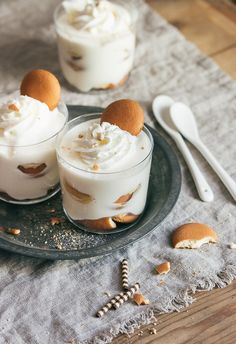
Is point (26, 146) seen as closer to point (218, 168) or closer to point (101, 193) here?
point (101, 193)

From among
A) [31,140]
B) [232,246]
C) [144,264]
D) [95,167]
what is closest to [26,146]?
[31,140]

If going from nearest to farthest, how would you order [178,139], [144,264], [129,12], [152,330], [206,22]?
[152,330], [144,264], [178,139], [129,12], [206,22]

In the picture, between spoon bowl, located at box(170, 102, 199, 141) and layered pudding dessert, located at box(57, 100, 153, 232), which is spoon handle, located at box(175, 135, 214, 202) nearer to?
spoon bowl, located at box(170, 102, 199, 141)

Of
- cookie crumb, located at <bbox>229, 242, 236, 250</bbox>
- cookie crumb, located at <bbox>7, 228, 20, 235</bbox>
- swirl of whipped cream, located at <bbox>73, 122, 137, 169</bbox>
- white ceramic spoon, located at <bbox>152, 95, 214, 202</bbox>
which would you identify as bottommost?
cookie crumb, located at <bbox>7, 228, 20, 235</bbox>

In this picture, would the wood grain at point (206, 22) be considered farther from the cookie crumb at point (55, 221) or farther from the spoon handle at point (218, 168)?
the cookie crumb at point (55, 221)

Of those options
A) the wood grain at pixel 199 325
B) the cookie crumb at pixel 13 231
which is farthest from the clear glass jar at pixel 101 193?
the wood grain at pixel 199 325

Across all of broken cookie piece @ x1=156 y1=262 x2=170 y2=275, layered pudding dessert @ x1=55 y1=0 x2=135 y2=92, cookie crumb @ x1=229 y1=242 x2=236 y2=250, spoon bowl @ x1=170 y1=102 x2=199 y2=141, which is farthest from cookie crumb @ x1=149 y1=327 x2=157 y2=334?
layered pudding dessert @ x1=55 y1=0 x2=135 y2=92

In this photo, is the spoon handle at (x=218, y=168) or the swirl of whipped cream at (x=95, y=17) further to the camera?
the swirl of whipped cream at (x=95, y=17)

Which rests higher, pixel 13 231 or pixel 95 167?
pixel 95 167
